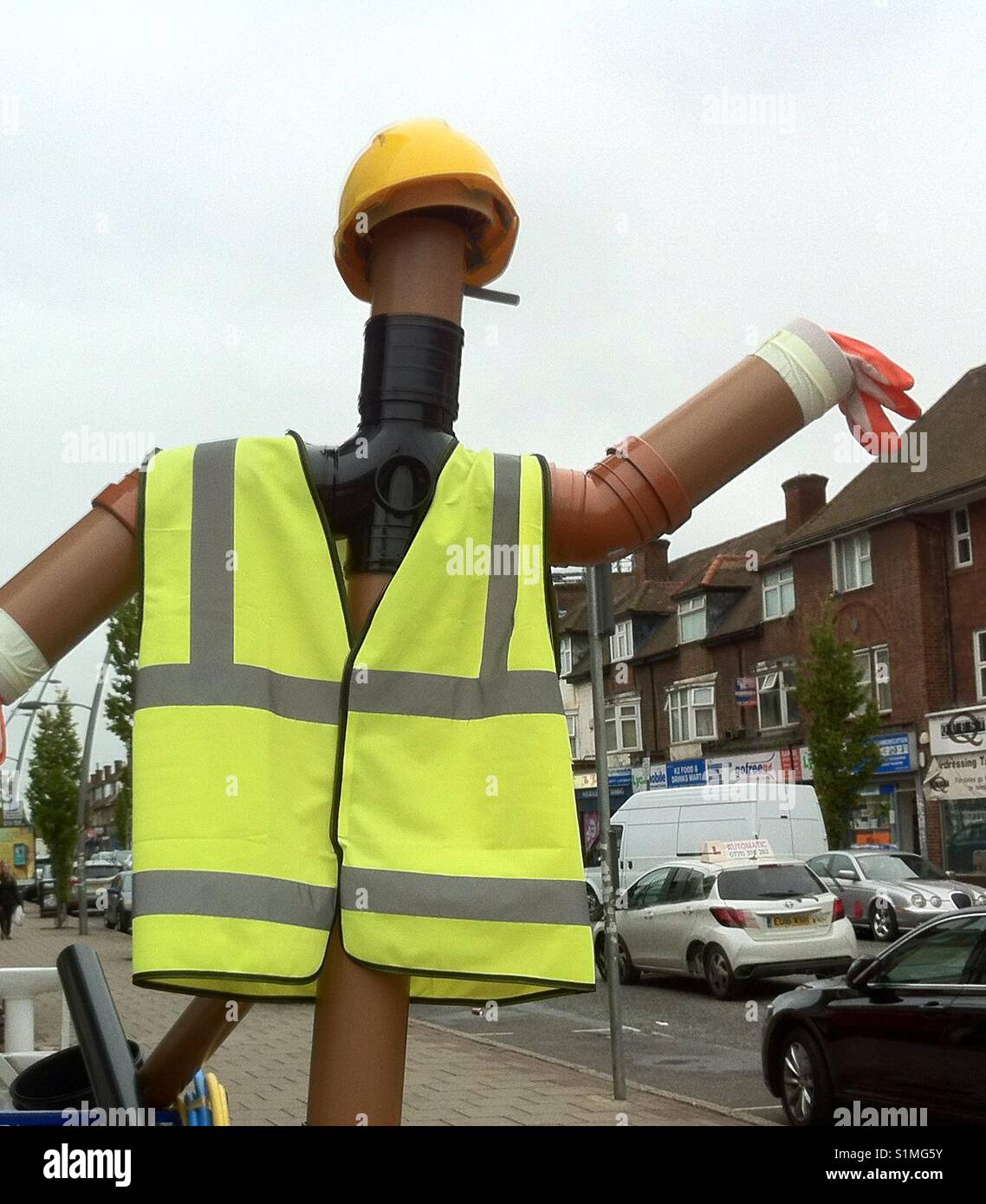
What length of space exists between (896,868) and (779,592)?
655 inches

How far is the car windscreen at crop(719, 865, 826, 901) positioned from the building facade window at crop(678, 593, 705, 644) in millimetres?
24957

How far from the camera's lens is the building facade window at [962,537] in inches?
1217

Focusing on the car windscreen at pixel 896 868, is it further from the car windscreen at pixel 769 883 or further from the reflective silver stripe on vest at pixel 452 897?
the reflective silver stripe on vest at pixel 452 897

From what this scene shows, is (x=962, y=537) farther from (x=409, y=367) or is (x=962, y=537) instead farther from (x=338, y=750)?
(x=338, y=750)

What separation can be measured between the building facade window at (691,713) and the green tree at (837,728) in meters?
9.47

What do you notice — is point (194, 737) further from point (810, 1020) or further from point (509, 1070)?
point (509, 1070)

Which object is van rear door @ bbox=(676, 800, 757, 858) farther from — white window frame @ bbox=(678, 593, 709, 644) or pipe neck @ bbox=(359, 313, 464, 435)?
pipe neck @ bbox=(359, 313, 464, 435)

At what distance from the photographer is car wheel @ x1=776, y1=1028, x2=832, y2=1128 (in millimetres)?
8609

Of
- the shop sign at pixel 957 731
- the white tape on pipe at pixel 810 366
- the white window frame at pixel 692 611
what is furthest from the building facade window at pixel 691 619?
the white tape on pipe at pixel 810 366

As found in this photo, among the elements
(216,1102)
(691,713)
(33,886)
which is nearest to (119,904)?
(691,713)

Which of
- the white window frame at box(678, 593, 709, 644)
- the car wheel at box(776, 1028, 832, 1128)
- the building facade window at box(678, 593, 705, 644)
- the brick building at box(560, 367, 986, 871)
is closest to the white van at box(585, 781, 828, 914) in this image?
the brick building at box(560, 367, 986, 871)

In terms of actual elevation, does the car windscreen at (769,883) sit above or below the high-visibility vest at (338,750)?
below
